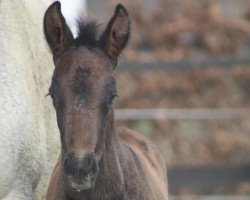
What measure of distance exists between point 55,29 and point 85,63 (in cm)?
36

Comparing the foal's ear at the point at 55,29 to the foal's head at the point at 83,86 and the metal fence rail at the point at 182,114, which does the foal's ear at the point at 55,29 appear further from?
the metal fence rail at the point at 182,114

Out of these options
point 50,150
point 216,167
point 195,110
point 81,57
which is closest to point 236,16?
point 195,110

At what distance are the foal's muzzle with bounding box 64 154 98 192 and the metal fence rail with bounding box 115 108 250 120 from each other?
5797 mm

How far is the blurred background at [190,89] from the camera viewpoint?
10.8 metres

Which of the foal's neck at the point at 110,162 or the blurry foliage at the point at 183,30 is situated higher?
the foal's neck at the point at 110,162

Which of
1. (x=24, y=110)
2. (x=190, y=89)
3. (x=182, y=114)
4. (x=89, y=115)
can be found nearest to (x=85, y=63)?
(x=89, y=115)

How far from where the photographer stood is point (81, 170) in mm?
4758

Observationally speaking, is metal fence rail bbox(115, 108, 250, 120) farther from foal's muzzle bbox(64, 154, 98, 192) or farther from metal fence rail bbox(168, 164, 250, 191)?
foal's muzzle bbox(64, 154, 98, 192)

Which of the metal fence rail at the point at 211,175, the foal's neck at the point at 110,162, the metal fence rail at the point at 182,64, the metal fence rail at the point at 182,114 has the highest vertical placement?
the foal's neck at the point at 110,162

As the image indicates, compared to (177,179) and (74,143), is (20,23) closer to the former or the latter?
(74,143)

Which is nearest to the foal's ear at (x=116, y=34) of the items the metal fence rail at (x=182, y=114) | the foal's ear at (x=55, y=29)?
the foal's ear at (x=55, y=29)

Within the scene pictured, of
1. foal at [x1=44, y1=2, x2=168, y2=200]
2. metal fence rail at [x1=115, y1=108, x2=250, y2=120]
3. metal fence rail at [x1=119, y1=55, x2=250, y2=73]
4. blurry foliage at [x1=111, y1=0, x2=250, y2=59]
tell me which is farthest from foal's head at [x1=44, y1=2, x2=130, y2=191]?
blurry foliage at [x1=111, y1=0, x2=250, y2=59]

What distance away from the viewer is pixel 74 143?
4828 millimetres

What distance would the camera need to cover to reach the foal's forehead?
5020 millimetres
